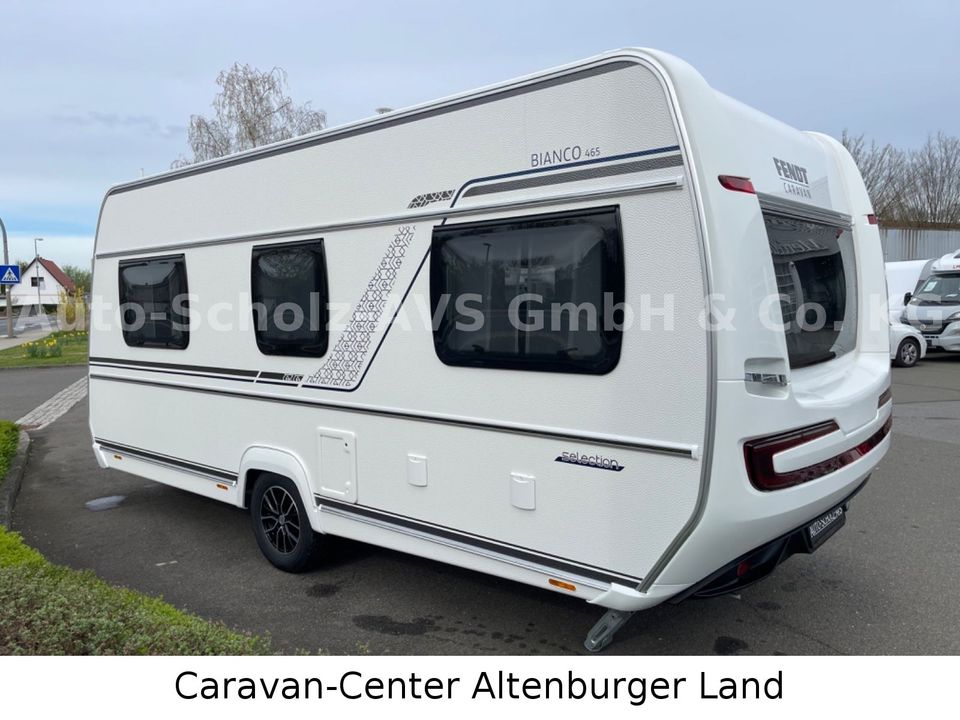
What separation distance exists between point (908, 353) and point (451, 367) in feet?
49.4

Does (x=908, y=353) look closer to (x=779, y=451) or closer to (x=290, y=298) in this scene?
(x=779, y=451)

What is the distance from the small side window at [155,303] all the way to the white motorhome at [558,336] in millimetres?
317

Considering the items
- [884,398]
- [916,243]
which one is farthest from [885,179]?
[884,398]

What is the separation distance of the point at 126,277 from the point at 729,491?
537 centimetres

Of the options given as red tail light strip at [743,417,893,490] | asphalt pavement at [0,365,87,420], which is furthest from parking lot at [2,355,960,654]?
asphalt pavement at [0,365,87,420]

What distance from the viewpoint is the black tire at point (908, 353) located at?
15.8 m

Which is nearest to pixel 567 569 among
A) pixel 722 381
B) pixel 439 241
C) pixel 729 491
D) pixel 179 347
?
pixel 729 491

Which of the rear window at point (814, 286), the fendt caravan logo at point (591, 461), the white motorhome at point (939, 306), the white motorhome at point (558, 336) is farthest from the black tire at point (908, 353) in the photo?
the fendt caravan logo at point (591, 461)

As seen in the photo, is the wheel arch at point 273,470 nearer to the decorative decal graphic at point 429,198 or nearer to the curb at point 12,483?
the decorative decal graphic at point 429,198

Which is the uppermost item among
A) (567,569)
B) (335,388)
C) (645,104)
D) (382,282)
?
(645,104)

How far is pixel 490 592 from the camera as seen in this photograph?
15.4 feet

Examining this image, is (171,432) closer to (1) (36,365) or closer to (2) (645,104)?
(2) (645,104)

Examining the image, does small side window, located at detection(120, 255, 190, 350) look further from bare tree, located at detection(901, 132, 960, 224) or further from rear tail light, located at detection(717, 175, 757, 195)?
bare tree, located at detection(901, 132, 960, 224)

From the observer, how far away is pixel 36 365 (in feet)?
64.8
